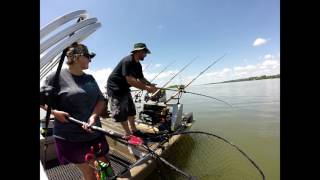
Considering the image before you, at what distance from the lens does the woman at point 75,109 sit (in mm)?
2568

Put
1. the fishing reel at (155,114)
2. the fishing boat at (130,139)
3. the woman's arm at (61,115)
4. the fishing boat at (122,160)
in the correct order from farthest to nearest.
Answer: the fishing reel at (155,114) < the fishing boat at (122,160) < the woman's arm at (61,115) < the fishing boat at (130,139)

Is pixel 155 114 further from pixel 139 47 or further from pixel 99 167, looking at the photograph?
pixel 99 167

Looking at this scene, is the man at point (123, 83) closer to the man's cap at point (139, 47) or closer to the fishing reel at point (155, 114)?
the man's cap at point (139, 47)

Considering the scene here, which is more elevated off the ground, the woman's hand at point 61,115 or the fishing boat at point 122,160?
the woman's hand at point 61,115

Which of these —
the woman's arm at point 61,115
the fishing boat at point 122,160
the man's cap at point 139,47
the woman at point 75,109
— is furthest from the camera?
the man's cap at point 139,47

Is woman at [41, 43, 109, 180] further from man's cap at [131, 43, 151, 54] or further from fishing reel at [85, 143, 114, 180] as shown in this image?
man's cap at [131, 43, 151, 54]

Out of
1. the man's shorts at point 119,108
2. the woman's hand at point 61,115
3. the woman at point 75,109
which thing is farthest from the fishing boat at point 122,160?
the woman's hand at point 61,115

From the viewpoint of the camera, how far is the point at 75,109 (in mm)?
2625

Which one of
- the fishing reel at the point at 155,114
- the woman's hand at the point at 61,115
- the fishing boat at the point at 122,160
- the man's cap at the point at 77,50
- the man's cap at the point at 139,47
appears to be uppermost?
the man's cap at the point at 139,47

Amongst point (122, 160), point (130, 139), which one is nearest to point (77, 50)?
point (130, 139)

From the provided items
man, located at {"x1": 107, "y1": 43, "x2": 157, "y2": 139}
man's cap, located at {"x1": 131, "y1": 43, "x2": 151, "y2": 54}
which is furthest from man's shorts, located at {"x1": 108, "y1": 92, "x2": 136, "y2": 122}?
man's cap, located at {"x1": 131, "y1": 43, "x2": 151, "y2": 54}

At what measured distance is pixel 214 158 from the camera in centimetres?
621
